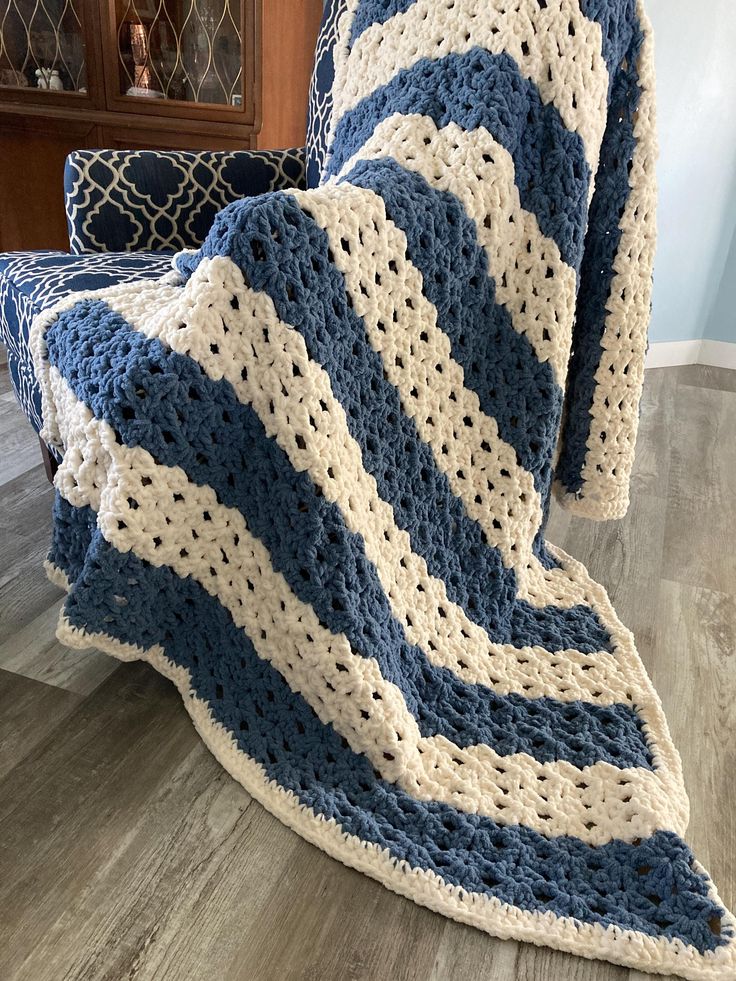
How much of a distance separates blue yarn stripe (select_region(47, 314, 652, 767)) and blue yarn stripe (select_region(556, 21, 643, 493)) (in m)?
0.37

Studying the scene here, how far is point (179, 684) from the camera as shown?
→ 89 cm

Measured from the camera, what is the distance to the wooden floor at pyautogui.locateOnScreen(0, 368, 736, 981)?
0.67 metres

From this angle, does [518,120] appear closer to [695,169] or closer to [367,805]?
[367,805]

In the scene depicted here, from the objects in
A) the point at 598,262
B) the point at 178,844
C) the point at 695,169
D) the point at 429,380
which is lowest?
the point at 178,844

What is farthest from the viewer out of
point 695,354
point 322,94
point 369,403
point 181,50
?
point 695,354

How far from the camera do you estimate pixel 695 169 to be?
7.21 feet

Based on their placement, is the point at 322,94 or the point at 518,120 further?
the point at 322,94

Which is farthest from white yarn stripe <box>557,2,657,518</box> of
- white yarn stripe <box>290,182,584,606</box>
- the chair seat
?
the chair seat

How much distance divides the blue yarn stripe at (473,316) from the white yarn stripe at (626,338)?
3.8 inches

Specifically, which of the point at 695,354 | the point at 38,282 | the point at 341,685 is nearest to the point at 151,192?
the point at 38,282

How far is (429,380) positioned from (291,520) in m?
0.25

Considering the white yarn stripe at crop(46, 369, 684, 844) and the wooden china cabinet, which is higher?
the wooden china cabinet

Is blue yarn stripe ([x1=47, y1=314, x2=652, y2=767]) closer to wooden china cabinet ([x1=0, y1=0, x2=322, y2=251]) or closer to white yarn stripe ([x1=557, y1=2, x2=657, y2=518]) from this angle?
white yarn stripe ([x1=557, y1=2, x2=657, y2=518])

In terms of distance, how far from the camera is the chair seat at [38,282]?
1067 millimetres
